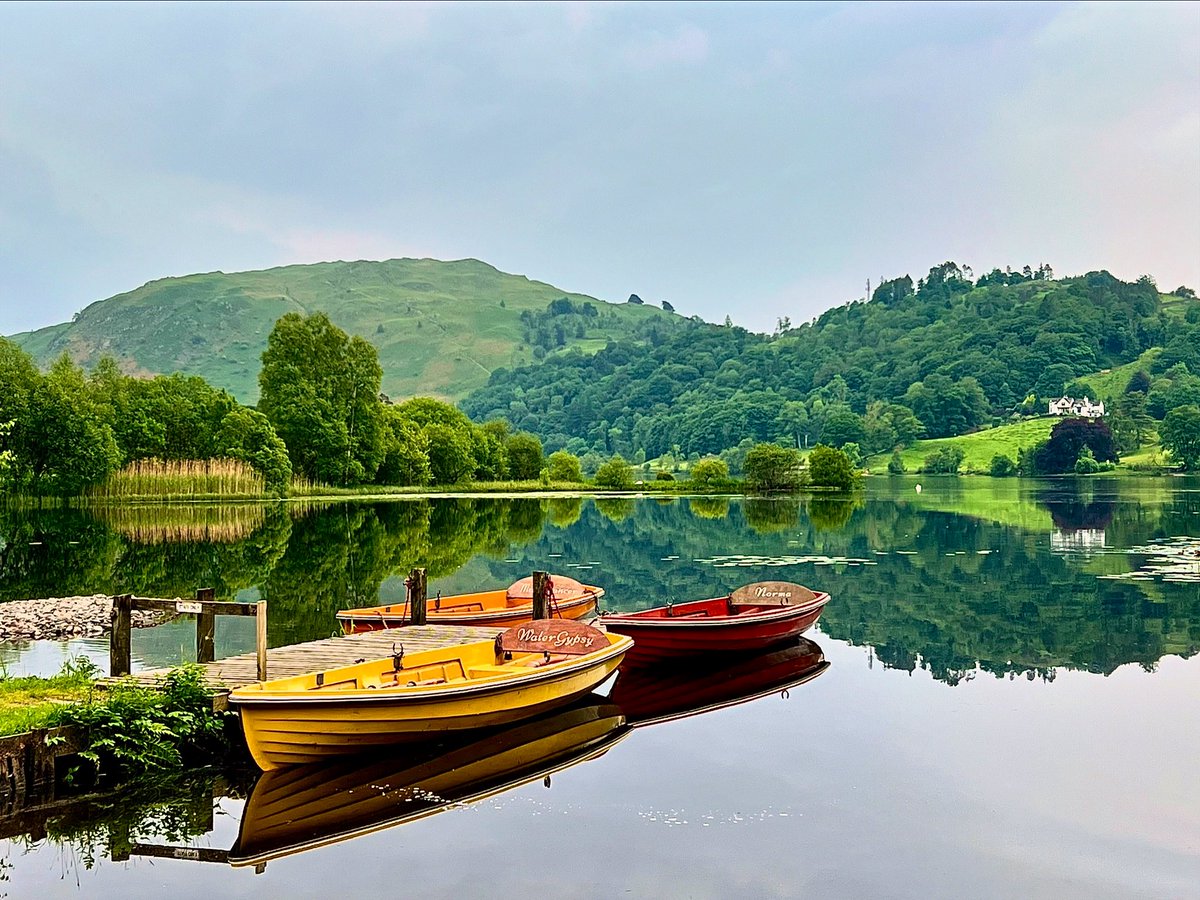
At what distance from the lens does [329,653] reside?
18.8 meters

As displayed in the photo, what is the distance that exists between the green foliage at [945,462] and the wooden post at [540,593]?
168225 mm

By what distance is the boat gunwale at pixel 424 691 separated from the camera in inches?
580

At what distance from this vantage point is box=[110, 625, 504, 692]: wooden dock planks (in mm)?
16641

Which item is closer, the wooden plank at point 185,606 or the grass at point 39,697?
the grass at point 39,697

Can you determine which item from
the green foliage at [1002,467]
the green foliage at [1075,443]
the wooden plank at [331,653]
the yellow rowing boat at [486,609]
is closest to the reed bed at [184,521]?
the yellow rowing boat at [486,609]

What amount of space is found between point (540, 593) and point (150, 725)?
32.5 feet

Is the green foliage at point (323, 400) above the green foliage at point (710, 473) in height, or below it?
above

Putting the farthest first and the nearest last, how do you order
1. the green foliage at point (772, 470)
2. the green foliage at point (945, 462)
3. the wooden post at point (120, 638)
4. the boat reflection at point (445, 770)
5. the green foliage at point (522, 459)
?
the green foliage at point (945, 462), the green foliage at point (522, 459), the green foliage at point (772, 470), the wooden post at point (120, 638), the boat reflection at point (445, 770)

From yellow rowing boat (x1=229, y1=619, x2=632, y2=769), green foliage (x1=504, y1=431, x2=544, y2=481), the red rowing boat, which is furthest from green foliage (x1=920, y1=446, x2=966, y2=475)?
yellow rowing boat (x1=229, y1=619, x2=632, y2=769)

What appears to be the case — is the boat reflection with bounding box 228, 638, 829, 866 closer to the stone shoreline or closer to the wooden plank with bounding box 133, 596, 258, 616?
the wooden plank with bounding box 133, 596, 258, 616

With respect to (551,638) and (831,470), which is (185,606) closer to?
(551,638)

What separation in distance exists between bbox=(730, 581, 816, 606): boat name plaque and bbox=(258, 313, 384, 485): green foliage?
69.6m

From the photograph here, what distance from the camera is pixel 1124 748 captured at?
17.2 metres

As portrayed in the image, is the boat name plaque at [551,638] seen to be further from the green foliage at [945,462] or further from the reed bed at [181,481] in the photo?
the green foliage at [945,462]
